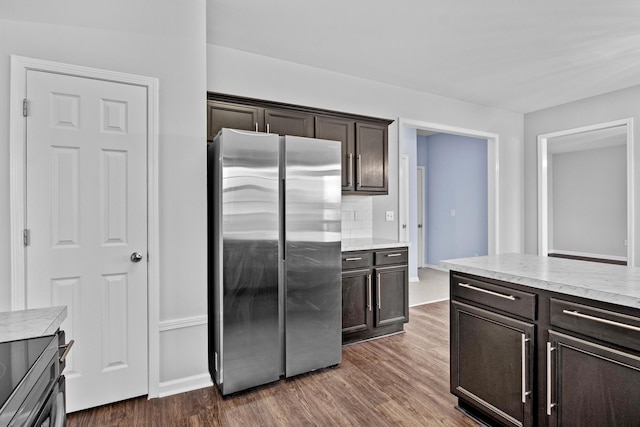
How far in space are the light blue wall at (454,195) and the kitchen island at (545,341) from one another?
408 centimetres

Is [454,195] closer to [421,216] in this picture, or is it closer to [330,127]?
[421,216]

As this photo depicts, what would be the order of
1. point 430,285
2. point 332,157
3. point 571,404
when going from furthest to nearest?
point 430,285 → point 332,157 → point 571,404

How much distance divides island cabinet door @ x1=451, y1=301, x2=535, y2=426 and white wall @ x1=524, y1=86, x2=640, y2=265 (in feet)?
11.3

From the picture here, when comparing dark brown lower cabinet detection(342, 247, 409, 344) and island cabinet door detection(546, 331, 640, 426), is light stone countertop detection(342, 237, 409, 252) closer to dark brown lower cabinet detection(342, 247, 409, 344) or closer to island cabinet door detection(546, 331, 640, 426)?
dark brown lower cabinet detection(342, 247, 409, 344)

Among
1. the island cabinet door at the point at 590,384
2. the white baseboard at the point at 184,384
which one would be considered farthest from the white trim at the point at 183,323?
the island cabinet door at the point at 590,384

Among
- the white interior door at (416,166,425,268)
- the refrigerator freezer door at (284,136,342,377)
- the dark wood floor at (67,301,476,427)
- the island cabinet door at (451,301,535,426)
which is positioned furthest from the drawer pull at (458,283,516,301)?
the white interior door at (416,166,425,268)

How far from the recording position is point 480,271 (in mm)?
1912

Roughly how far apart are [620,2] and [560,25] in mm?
382

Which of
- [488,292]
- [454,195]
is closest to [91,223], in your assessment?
[488,292]

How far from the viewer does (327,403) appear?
Result: 223 centimetres

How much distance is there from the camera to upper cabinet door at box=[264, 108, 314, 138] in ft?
10.2

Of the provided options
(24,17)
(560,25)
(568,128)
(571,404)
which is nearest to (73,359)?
(24,17)

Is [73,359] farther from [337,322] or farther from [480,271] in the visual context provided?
[480,271]

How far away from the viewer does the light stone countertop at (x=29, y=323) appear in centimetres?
96
